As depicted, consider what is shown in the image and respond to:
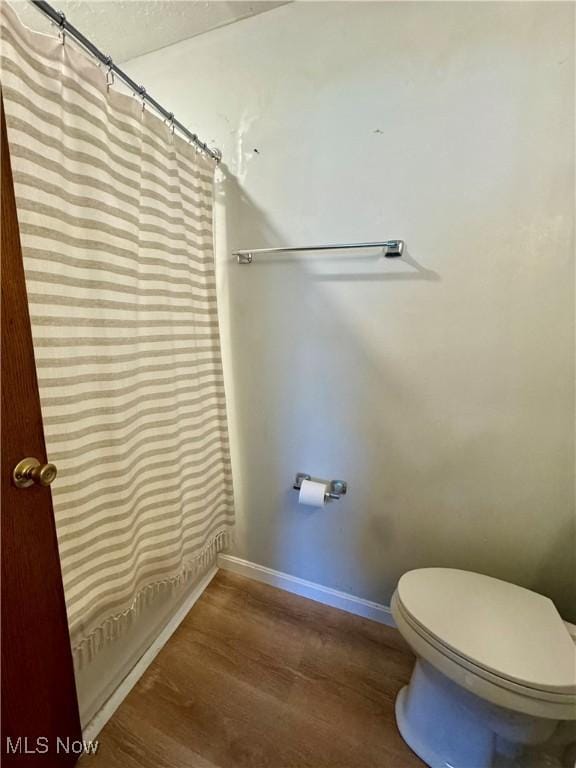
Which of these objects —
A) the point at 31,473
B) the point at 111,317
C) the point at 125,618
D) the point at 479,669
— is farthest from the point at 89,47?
the point at 479,669

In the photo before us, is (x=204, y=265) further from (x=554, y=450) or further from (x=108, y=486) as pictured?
(x=554, y=450)

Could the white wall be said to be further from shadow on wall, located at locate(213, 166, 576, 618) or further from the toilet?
the toilet

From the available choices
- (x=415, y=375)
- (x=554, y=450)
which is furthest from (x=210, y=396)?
(x=554, y=450)

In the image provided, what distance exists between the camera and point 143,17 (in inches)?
46.0

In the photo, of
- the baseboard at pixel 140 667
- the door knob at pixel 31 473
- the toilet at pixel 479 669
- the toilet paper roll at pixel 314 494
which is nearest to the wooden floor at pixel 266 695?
the baseboard at pixel 140 667

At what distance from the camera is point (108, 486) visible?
915mm

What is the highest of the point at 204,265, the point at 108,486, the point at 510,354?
the point at 204,265

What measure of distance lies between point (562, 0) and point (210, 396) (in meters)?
1.63

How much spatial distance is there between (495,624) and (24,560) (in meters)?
1.23

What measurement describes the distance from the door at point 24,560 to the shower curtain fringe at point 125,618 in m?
0.12

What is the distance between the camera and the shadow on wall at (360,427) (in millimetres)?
1162

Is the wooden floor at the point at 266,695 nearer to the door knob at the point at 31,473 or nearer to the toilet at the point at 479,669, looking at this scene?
the toilet at the point at 479,669

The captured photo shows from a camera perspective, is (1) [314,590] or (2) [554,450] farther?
(1) [314,590]

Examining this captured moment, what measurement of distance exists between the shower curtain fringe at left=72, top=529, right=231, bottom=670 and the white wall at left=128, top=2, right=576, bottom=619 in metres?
0.49
